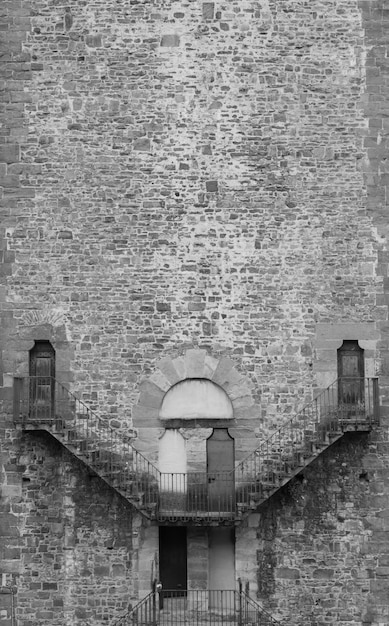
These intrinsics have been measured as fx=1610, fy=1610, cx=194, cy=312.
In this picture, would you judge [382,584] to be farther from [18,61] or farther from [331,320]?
[18,61]

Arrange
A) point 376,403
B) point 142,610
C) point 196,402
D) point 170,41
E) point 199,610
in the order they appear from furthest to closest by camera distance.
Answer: point 170,41
point 196,402
point 376,403
point 199,610
point 142,610

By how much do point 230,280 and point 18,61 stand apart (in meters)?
5.72

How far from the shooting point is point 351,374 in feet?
98.2

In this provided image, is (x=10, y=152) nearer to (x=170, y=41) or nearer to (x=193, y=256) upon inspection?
(x=170, y=41)

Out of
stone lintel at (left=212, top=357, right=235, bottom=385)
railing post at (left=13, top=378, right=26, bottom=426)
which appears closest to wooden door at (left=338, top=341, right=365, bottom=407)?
stone lintel at (left=212, top=357, right=235, bottom=385)

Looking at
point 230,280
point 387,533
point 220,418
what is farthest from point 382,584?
point 230,280

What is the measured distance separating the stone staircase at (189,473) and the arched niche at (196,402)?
932mm

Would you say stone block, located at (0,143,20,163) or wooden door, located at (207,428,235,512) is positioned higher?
stone block, located at (0,143,20,163)

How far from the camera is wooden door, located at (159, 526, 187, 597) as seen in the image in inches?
Result: 1155

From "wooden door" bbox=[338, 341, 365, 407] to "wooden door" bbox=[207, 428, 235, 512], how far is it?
2274 millimetres

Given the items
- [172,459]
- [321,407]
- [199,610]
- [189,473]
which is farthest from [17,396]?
[321,407]

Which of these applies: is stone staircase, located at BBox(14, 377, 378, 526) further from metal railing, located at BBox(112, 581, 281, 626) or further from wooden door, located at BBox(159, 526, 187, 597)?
metal railing, located at BBox(112, 581, 281, 626)

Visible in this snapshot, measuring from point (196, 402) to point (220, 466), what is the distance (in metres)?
1.25

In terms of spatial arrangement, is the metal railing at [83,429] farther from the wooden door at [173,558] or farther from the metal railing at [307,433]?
the metal railing at [307,433]
